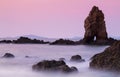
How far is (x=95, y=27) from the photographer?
68.4m

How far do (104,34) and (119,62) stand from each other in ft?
182

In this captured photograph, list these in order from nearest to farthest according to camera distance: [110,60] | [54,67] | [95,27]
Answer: [110,60], [54,67], [95,27]

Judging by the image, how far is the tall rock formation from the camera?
2687 inches

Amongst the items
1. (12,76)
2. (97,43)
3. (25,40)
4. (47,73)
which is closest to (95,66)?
(47,73)

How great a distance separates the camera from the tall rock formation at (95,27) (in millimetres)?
68250

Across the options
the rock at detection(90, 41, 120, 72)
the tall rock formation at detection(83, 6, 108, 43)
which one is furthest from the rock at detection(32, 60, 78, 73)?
the tall rock formation at detection(83, 6, 108, 43)

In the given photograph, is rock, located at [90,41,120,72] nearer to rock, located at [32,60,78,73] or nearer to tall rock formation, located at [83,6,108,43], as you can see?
rock, located at [32,60,78,73]

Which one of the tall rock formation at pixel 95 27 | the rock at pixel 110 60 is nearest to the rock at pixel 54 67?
the rock at pixel 110 60

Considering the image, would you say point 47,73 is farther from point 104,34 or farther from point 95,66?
point 104,34

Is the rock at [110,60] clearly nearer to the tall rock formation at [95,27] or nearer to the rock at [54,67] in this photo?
the rock at [54,67]

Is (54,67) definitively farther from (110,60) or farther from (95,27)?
(95,27)

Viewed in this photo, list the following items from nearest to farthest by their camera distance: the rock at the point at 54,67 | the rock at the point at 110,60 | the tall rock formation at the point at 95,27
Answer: the rock at the point at 110,60 → the rock at the point at 54,67 → the tall rock formation at the point at 95,27

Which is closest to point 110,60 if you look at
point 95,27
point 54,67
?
point 54,67

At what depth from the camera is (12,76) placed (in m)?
16.8
